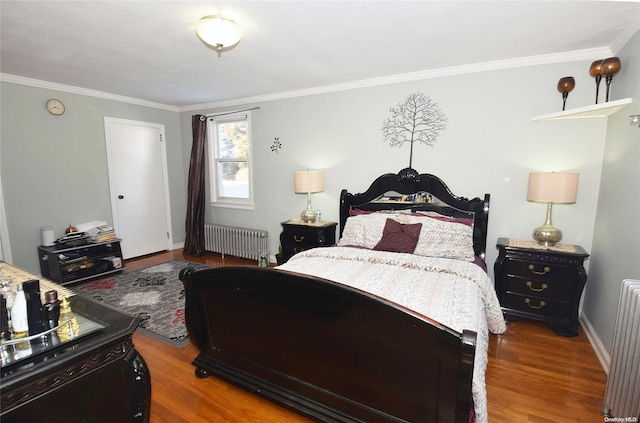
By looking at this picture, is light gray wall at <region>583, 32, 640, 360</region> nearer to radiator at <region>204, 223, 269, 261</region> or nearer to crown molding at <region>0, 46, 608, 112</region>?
crown molding at <region>0, 46, 608, 112</region>

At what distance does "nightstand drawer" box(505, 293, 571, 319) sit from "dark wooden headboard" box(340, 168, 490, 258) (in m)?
0.47

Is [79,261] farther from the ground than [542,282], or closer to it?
closer to it

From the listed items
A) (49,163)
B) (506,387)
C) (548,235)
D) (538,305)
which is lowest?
(506,387)

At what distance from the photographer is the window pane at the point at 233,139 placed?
15.2 feet

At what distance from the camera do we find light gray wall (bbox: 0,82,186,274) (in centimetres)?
344

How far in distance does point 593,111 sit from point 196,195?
497 centimetres

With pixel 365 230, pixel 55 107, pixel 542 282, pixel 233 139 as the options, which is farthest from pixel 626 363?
pixel 55 107

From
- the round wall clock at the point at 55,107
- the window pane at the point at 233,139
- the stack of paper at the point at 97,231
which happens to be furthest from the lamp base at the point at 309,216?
the round wall clock at the point at 55,107

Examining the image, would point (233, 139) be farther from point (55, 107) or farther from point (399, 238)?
point (399, 238)

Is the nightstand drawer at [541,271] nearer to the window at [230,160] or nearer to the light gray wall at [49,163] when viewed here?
the window at [230,160]

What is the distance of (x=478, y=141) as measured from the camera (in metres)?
3.09

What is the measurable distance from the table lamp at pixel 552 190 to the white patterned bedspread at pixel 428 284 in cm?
87

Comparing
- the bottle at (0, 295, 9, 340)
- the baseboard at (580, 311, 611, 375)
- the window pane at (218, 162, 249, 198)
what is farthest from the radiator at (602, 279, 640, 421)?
the window pane at (218, 162, 249, 198)

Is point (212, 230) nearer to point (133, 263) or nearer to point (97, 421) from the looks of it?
point (133, 263)
